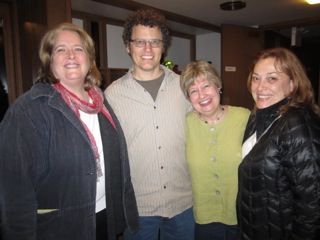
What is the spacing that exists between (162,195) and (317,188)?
713 mm

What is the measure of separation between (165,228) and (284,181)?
70 cm

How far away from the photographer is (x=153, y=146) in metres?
1.40

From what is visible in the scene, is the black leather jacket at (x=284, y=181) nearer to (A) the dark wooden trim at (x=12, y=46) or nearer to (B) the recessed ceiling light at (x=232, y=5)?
(A) the dark wooden trim at (x=12, y=46)

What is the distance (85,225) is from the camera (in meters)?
1.11

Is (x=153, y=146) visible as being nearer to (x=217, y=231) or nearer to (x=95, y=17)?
(x=217, y=231)

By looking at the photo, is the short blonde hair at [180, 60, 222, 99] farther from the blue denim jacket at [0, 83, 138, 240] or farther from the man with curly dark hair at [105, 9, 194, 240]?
the blue denim jacket at [0, 83, 138, 240]

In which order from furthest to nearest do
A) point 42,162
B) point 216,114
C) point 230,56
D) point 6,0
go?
point 230,56 < point 6,0 < point 216,114 < point 42,162

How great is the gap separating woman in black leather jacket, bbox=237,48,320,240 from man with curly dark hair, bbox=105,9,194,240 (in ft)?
1.11

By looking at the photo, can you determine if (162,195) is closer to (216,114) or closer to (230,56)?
(216,114)

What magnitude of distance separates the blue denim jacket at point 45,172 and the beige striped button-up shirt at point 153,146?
35 cm

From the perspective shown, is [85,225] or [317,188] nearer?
[317,188]

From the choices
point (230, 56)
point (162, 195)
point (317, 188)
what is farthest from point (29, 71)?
point (230, 56)

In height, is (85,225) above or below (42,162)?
below

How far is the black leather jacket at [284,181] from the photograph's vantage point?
1.00 meters
